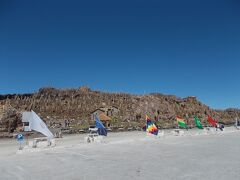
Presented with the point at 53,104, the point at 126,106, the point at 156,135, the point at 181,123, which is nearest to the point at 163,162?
the point at 156,135

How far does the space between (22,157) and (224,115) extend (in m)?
163

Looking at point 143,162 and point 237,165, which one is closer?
point 237,165

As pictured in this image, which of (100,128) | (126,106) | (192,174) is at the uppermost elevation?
(126,106)

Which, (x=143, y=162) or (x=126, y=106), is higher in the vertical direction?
(x=126, y=106)

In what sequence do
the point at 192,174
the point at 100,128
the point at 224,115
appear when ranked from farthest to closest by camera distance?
the point at 224,115 → the point at 100,128 → the point at 192,174

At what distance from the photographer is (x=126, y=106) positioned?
115 meters

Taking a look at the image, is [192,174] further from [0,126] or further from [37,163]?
[0,126]

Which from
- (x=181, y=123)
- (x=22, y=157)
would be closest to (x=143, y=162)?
(x=22, y=157)

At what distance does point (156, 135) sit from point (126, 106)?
8149 centimetres

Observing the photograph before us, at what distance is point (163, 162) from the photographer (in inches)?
569

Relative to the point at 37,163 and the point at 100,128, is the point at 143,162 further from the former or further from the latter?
the point at 100,128

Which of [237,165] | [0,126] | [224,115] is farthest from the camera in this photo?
[224,115]

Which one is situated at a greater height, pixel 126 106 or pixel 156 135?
pixel 126 106

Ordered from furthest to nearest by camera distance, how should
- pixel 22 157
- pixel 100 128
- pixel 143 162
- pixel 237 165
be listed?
pixel 100 128 < pixel 22 157 < pixel 143 162 < pixel 237 165
